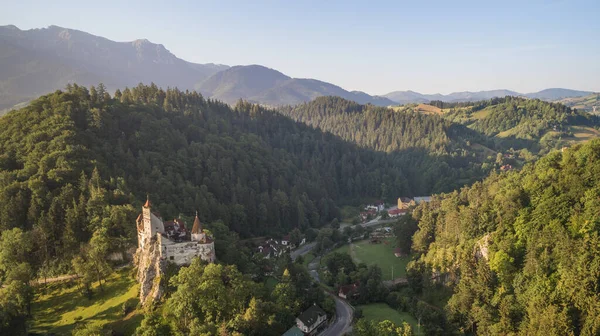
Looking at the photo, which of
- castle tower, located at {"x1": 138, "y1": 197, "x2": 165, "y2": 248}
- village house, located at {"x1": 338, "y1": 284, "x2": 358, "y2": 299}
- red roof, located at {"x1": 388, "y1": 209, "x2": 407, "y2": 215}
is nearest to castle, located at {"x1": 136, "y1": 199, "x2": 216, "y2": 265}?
castle tower, located at {"x1": 138, "y1": 197, "x2": 165, "y2": 248}

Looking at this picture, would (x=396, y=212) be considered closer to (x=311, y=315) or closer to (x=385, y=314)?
(x=385, y=314)

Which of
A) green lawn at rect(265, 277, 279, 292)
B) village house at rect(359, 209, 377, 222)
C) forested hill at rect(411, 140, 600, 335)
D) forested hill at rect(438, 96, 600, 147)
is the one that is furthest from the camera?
forested hill at rect(438, 96, 600, 147)

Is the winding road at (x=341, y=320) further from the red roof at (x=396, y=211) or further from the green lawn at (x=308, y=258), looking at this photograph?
the red roof at (x=396, y=211)

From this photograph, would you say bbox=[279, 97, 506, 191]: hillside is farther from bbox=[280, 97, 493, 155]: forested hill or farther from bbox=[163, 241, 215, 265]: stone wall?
bbox=[163, 241, 215, 265]: stone wall

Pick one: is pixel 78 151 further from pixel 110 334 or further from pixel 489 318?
pixel 489 318

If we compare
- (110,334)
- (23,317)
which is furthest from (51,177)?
(110,334)
